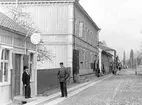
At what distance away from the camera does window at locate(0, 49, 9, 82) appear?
13.3 meters

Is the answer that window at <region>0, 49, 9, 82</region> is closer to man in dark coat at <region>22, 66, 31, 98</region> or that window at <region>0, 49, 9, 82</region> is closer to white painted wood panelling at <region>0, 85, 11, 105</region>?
white painted wood panelling at <region>0, 85, 11, 105</region>

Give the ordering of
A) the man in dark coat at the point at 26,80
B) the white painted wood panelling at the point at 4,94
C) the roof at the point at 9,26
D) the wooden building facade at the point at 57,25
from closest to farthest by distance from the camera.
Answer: the white painted wood panelling at the point at 4,94, the roof at the point at 9,26, the man in dark coat at the point at 26,80, the wooden building facade at the point at 57,25

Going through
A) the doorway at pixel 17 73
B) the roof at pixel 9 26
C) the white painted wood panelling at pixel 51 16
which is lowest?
the doorway at pixel 17 73

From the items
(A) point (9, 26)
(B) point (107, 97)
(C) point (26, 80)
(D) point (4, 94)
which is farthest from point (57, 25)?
(D) point (4, 94)

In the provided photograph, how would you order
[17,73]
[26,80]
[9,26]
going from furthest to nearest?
[17,73], [26,80], [9,26]

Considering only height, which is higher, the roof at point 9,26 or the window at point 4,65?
the roof at point 9,26

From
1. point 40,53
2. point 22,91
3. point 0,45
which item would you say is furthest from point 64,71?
point 40,53

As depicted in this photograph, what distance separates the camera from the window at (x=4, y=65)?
1326 cm

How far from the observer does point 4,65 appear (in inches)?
535

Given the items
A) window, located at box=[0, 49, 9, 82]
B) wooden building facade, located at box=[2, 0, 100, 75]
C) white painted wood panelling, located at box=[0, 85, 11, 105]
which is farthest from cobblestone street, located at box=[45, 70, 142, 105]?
wooden building facade, located at box=[2, 0, 100, 75]

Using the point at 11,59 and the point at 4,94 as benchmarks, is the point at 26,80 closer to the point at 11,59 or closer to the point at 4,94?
the point at 11,59

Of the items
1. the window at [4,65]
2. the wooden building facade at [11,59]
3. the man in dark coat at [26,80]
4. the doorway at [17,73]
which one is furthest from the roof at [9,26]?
the man in dark coat at [26,80]

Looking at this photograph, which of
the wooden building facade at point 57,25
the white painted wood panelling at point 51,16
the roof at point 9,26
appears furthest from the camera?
the white painted wood panelling at point 51,16

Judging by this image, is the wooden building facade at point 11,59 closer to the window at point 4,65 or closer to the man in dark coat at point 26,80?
the window at point 4,65
